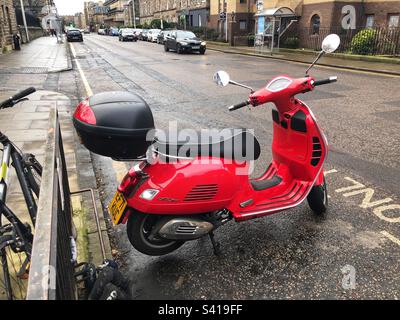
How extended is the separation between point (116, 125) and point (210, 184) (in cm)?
84

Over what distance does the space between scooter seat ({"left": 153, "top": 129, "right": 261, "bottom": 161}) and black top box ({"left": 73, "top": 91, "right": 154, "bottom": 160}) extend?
14 centimetres

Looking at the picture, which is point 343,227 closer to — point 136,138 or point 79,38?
point 136,138

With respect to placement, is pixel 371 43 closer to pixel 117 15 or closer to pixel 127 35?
pixel 127 35

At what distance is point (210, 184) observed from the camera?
276 centimetres

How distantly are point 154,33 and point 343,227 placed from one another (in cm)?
3982

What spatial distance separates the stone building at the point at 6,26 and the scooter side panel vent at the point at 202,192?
83.4 feet

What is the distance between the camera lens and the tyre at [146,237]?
2.84 meters

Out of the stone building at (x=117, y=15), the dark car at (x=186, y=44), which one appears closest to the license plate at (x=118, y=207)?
the dark car at (x=186, y=44)

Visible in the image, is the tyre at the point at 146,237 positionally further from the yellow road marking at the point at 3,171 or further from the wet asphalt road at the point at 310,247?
the yellow road marking at the point at 3,171

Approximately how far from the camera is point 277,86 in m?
3.18

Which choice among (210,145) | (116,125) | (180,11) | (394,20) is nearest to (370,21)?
(394,20)
